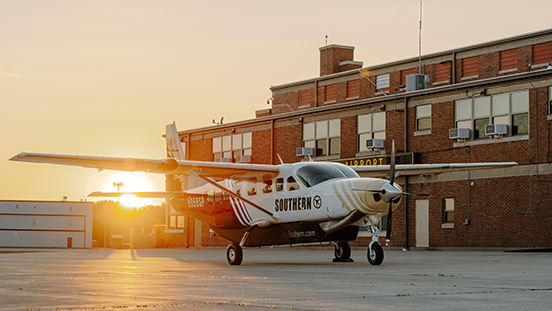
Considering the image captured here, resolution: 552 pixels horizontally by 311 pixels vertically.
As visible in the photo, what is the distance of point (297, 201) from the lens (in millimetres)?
19391

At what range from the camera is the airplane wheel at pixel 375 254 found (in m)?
17.8

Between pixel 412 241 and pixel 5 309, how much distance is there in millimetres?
31189

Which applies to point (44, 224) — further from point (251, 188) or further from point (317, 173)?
point (317, 173)

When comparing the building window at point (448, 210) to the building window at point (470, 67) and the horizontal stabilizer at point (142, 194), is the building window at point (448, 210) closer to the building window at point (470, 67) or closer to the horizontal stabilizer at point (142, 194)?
the building window at point (470, 67)

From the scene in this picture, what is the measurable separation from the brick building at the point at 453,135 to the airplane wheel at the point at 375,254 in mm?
16569

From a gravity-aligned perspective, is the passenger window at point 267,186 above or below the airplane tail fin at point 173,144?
below

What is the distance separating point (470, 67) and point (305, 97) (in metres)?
13.6

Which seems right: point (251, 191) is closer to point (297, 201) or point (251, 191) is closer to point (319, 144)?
point (297, 201)

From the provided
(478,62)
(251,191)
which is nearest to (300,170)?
(251,191)

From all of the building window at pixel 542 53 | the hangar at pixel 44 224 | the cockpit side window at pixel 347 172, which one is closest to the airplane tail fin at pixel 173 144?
the cockpit side window at pixel 347 172

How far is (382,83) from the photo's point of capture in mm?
48812

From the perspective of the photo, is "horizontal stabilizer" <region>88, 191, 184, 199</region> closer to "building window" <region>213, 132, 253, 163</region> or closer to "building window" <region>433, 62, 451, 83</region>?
"building window" <region>213, 132, 253, 163</region>

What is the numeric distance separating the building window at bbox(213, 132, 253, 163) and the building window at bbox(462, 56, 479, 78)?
552 inches

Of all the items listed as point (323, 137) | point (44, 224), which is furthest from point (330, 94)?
point (44, 224)
